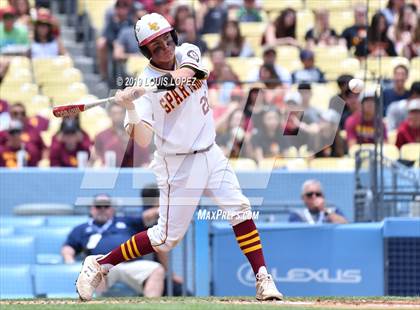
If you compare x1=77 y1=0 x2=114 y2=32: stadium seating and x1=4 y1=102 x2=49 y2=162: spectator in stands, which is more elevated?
x1=77 y1=0 x2=114 y2=32: stadium seating

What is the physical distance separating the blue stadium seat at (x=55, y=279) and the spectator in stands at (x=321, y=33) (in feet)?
18.6

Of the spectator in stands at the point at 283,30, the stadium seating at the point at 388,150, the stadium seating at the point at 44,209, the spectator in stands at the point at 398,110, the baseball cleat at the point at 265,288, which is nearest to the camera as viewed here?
the baseball cleat at the point at 265,288

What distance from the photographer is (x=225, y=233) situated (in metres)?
12.5

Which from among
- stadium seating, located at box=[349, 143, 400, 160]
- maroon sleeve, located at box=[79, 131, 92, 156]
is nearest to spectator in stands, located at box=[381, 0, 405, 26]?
stadium seating, located at box=[349, 143, 400, 160]

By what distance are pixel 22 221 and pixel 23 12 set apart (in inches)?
167

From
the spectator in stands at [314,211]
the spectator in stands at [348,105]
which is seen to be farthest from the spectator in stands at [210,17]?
the spectator in stands at [314,211]

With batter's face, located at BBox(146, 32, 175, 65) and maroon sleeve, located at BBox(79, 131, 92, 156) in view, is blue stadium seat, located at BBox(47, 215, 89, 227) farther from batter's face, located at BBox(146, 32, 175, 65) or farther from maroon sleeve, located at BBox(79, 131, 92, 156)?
batter's face, located at BBox(146, 32, 175, 65)

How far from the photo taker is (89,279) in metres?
9.35

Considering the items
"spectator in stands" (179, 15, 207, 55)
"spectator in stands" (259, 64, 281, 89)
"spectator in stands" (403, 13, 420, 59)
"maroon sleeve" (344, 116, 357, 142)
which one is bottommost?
"maroon sleeve" (344, 116, 357, 142)

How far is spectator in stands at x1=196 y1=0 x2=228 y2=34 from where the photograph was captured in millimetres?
16984

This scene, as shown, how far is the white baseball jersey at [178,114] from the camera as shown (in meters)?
9.08

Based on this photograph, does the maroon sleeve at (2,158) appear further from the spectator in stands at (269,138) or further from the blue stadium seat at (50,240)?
the spectator in stands at (269,138)

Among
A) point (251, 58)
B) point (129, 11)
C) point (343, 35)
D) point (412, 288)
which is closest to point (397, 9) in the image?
point (343, 35)

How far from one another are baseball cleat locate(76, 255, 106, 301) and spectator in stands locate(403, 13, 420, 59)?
26.4 feet
